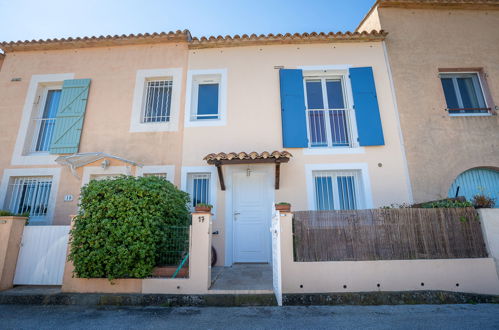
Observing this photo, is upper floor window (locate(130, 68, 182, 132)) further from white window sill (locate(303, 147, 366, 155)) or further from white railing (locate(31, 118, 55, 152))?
white window sill (locate(303, 147, 366, 155))

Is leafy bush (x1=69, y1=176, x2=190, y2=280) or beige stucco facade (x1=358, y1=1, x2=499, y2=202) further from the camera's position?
beige stucco facade (x1=358, y1=1, x2=499, y2=202)

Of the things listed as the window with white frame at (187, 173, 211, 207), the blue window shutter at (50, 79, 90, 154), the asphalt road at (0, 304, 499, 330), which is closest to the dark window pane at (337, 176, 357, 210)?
the asphalt road at (0, 304, 499, 330)

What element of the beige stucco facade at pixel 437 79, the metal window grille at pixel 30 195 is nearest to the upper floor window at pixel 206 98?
the metal window grille at pixel 30 195

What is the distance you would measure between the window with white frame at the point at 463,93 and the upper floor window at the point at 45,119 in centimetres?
1174

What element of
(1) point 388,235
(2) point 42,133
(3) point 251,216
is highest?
(2) point 42,133

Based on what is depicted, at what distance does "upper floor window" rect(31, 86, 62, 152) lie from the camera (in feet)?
25.6

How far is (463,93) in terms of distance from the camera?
25.2ft

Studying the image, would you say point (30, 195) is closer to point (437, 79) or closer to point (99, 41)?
point (99, 41)

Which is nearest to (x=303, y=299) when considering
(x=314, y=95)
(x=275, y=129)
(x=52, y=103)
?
(x=275, y=129)

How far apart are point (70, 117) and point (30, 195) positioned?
8.02ft

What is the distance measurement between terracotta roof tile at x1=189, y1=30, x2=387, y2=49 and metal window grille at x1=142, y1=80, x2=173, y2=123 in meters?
1.54

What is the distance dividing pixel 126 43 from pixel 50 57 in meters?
2.53

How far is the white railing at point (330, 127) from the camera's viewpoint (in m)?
7.34

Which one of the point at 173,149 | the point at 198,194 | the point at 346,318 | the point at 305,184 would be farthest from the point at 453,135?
the point at 173,149
